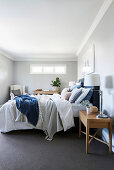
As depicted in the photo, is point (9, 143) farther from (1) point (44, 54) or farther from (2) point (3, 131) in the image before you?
(1) point (44, 54)

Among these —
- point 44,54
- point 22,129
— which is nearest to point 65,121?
point 22,129

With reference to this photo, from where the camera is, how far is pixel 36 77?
6438mm

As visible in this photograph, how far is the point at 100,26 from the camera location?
2627 mm

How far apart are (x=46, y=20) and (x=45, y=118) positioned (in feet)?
7.76

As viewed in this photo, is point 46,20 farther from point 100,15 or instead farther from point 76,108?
point 76,108

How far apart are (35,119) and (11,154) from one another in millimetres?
824

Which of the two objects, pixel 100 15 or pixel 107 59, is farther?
pixel 100 15

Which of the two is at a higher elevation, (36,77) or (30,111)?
(36,77)

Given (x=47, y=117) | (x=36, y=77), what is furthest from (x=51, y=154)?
(x=36, y=77)

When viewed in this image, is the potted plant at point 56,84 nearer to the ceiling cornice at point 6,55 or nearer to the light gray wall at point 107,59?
the ceiling cornice at point 6,55

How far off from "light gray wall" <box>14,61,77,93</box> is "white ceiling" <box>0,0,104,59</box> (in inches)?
89.0

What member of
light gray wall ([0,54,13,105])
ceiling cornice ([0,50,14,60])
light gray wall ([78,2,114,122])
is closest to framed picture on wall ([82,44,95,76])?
light gray wall ([78,2,114,122])

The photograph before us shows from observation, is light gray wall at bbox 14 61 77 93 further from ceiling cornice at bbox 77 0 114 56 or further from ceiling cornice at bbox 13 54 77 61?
ceiling cornice at bbox 77 0 114 56

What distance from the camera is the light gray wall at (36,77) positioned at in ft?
20.8
